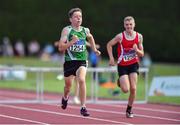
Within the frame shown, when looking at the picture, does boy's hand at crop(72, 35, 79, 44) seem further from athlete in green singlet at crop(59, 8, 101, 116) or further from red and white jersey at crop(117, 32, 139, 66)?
red and white jersey at crop(117, 32, 139, 66)

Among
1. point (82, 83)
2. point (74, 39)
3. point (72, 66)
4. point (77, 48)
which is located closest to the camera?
point (74, 39)

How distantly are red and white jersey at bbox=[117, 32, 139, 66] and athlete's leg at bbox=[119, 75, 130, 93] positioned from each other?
270mm

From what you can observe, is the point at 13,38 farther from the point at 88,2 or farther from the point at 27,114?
the point at 27,114

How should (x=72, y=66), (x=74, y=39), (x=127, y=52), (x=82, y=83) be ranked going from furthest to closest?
(x=127, y=52) < (x=72, y=66) < (x=82, y=83) < (x=74, y=39)

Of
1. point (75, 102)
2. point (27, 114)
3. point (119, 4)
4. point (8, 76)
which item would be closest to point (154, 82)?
point (75, 102)

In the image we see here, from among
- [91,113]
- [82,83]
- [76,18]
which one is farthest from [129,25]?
[91,113]

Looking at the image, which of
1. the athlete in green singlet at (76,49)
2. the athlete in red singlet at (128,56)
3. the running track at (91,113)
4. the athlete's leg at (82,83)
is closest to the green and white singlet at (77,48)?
the athlete in green singlet at (76,49)

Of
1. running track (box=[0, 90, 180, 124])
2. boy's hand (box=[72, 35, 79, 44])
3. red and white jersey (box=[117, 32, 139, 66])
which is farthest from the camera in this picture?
red and white jersey (box=[117, 32, 139, 66])

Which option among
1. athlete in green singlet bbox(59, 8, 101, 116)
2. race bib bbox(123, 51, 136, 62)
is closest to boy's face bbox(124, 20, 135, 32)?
race bib bbox(123, 51, 136, 62)

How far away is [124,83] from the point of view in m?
14.2

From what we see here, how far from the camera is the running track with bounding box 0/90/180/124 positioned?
44.8ft

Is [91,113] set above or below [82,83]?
below

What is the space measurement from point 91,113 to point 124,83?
183cm

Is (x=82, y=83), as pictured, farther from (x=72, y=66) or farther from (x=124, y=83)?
(x=124, y=83)
